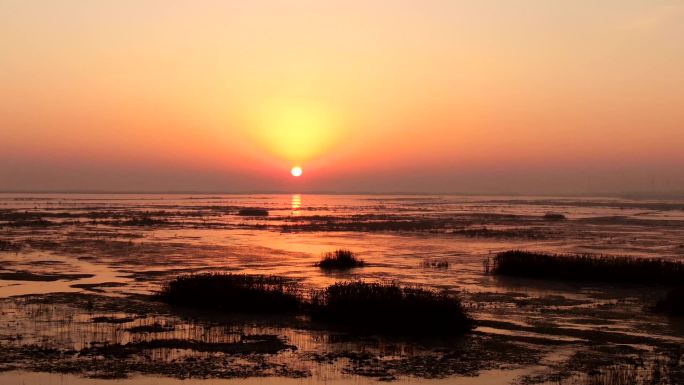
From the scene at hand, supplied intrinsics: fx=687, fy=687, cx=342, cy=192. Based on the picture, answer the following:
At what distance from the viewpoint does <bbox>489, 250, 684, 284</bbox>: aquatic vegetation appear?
27078mm

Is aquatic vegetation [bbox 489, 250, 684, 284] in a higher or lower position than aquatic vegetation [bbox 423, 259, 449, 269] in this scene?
higher

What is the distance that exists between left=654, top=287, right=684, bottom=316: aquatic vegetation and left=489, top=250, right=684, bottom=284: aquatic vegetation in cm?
677

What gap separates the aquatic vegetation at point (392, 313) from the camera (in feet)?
56.0

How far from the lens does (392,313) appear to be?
17438 millimetres

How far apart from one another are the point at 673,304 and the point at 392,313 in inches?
342

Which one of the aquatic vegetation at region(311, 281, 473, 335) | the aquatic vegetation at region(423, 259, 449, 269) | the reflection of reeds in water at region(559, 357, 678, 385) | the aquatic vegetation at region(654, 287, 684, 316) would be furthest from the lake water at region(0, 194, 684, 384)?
the aquatic vegetation at region(311, 281, 473, 335)

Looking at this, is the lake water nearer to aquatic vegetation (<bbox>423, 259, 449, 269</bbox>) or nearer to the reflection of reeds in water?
the reflection of reeds in water

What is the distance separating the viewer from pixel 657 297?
2347 cm

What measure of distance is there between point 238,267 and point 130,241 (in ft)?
53.1

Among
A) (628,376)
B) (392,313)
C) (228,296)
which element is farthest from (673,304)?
(228,296)

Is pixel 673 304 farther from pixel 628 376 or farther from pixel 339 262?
pixel 339 262

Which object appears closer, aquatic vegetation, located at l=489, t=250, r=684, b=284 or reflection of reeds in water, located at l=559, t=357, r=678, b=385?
reflection of reeds in water, located at l=559, t=357, r=678, b=385

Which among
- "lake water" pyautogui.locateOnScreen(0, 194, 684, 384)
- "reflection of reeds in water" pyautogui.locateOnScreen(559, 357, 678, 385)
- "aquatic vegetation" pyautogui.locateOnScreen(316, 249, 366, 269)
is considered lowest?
"lake water" pyautogui.locateOnScreen(0, 194, 684, 384)

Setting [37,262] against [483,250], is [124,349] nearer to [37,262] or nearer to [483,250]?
[37,262]
